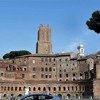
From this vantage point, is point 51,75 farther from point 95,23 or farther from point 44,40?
point 95,23

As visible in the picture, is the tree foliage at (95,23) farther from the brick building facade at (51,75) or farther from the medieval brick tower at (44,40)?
the medieval brick tower at (44,40)

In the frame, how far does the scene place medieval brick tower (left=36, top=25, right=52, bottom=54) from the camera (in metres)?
121

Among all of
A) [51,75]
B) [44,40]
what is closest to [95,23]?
[51,75]

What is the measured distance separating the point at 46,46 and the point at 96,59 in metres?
25.0

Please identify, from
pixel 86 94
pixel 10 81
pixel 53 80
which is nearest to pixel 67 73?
pixel 53 80

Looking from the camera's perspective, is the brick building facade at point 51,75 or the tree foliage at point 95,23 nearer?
the tree foliage at point 95,23

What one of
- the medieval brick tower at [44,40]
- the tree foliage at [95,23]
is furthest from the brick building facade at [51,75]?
the tree foliage at [95,23]

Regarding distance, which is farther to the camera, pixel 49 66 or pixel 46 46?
pixel 46 46

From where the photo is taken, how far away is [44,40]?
121 meters

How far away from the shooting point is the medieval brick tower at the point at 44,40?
120812 mm

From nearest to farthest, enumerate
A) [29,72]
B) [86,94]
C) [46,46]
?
[86,94], [29,72], [46,46]

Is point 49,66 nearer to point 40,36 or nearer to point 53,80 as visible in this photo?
point 53,80

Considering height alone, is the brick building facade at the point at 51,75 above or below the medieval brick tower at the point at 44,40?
below

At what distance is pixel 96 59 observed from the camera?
3989 inches
